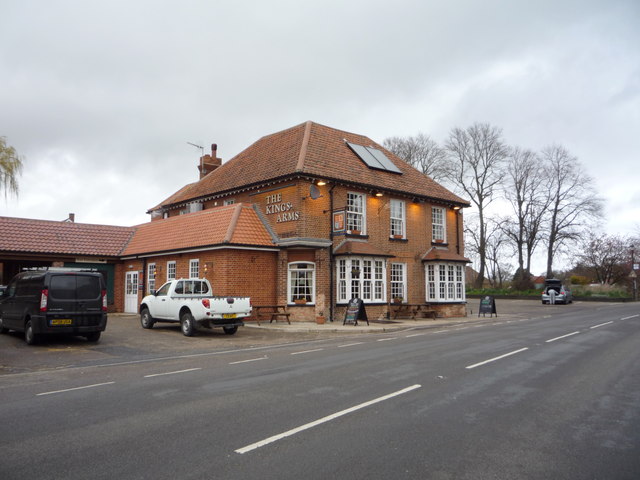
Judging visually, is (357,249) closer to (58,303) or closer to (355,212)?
(355,212)

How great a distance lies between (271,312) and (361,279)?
184 inches

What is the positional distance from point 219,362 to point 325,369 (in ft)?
8.81

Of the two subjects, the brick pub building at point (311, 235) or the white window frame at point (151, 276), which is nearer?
the brick pub building at point (311, 235)

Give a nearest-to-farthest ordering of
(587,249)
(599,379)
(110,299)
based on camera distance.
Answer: (599,379) < (110,299) < (587,249)

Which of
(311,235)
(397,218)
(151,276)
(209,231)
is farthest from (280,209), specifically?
(151,276)

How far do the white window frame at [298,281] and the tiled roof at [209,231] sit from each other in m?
1.55

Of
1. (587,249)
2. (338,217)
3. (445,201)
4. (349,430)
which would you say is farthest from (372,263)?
(587,249)

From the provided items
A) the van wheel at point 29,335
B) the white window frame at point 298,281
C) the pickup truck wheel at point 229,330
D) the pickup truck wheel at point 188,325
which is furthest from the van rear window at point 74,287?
the white window frame at point 298,281

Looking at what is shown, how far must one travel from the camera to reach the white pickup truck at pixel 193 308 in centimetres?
1612

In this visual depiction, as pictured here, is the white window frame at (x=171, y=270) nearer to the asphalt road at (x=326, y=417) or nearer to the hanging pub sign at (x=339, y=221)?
the hanging pub sign at (x=339, y=221)

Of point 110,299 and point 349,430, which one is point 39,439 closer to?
point 349,430

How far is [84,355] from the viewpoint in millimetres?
12336

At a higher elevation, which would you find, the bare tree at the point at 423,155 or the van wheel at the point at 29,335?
the bare tree at the point at 423,155

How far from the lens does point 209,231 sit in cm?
2258
